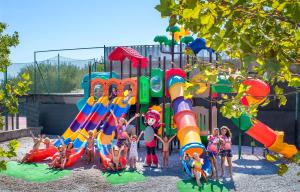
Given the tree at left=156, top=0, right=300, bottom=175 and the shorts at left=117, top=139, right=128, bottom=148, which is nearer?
the tree at left=156, top=0, right=300, bottom=175

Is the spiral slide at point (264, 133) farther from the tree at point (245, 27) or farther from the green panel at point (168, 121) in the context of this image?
the tree at point (245, 27)

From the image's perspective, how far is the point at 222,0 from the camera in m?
2.28

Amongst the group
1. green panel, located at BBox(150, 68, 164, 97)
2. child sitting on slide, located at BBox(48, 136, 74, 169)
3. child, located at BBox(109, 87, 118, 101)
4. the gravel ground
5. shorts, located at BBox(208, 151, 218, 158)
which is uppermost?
green panel, located at BBox(150, 68, 164, 97)

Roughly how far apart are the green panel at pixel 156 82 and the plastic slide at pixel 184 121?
0.88ft

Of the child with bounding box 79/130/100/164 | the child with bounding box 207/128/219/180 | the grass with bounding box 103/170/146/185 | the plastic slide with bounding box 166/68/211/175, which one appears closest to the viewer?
the grass with bounding box 103/170/146/185

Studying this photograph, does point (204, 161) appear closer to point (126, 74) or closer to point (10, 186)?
point (10, 186)

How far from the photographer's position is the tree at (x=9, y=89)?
3.42 m

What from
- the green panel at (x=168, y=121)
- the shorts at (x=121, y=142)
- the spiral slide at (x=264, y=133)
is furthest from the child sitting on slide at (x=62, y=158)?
the spiral slide at (x=264, y=133)

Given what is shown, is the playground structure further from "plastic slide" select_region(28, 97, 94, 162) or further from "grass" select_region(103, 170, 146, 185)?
"grass" select_region(103, 170, 146, 185)

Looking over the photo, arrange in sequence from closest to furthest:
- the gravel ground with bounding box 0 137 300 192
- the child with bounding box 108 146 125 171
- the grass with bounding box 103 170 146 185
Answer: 1. the gravel ground with bounding box 0 137 300 192
2. the grass with bounding box 103 170 146 185
3. the child with bounding box 108 146 125 171

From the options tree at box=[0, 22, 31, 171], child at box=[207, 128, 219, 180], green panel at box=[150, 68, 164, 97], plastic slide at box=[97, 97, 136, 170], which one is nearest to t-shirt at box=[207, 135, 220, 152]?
child at box=[207, 128, 219, 180]

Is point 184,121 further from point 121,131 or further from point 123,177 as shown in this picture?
point 123,177

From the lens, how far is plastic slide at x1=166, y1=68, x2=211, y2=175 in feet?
32.2

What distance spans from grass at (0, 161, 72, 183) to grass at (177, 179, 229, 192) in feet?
10.8
